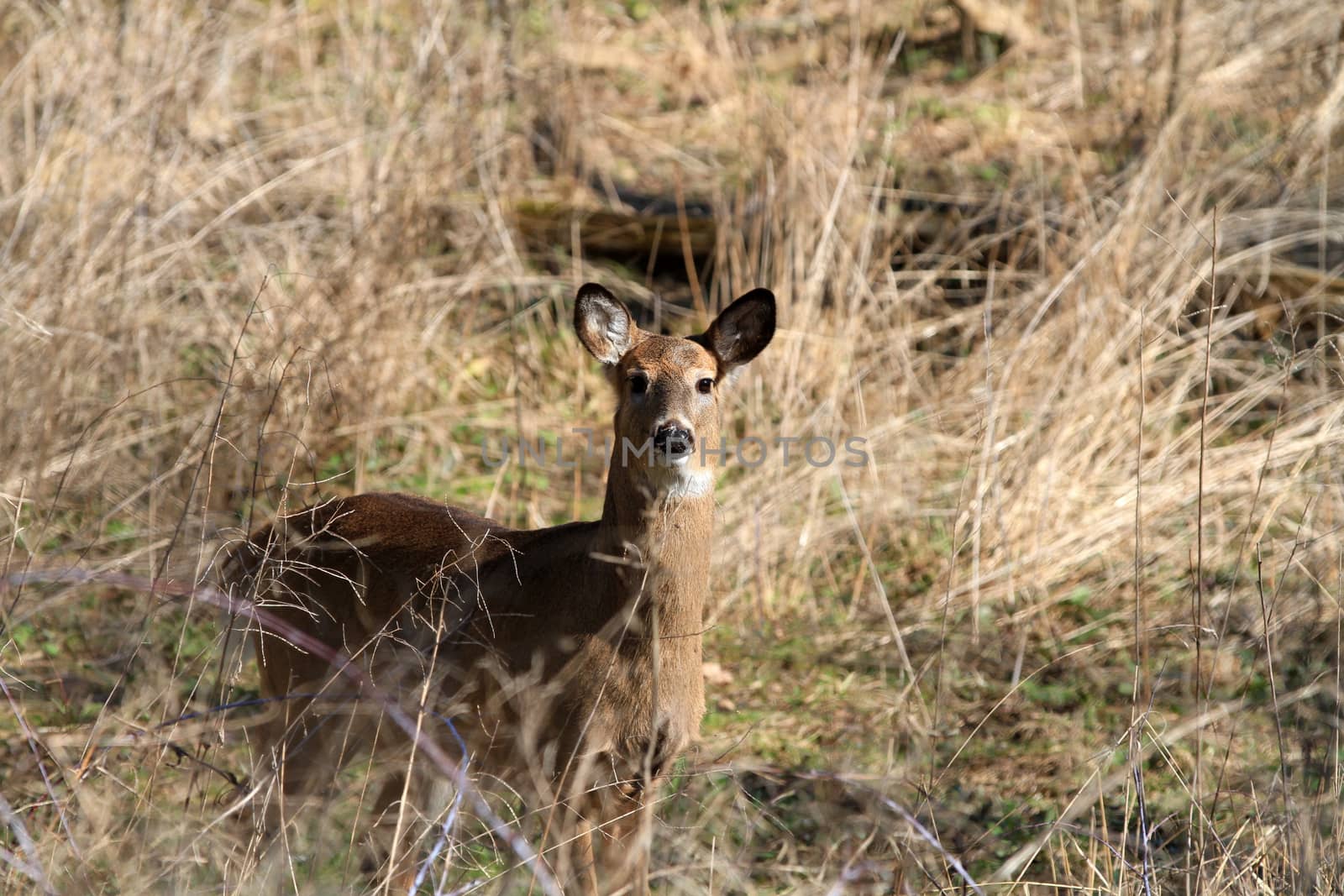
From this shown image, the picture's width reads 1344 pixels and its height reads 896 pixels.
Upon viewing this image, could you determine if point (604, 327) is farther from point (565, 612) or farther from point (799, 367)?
point (799, 367)

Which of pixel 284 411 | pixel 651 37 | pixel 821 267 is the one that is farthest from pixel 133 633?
pixel 651 37

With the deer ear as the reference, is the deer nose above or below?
below

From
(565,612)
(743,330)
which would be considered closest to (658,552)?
(565,612)

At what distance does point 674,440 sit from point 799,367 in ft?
9.86

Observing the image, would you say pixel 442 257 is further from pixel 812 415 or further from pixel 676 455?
pixel 676 455

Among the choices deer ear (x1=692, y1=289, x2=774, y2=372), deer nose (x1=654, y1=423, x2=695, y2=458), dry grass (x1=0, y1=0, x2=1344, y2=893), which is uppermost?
deer ear (x1=692, y1=289, x2=774, y2=372)

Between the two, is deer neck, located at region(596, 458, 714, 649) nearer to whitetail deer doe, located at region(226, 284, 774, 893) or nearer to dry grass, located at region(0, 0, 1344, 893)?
whitetail deer doe, located at region(226, 284, 774, 893)

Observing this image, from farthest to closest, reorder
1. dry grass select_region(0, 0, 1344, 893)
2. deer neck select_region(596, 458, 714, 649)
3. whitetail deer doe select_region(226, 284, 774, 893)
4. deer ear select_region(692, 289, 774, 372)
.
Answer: dry grass select_region(0, 0, 1344, 893), deer ear select_region(692, 289, 774, 372), deer neck select_region(596, 458, 714, 649), whitetail deer doe select_region(226, 284, 774, 893)

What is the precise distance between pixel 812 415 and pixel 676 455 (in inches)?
103

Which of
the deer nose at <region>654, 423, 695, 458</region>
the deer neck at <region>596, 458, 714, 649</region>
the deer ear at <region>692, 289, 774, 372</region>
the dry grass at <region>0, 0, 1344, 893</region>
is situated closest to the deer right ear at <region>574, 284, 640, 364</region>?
the deer ear at <region>692, 289, 774, 372</region>

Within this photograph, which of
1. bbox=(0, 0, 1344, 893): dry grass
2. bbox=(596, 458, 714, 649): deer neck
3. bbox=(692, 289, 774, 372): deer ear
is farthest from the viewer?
bbox=(0, 0, 1344, 893): dry grass

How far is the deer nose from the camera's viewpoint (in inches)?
145

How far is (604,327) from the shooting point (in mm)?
4297

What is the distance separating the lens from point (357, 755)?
423 cm
